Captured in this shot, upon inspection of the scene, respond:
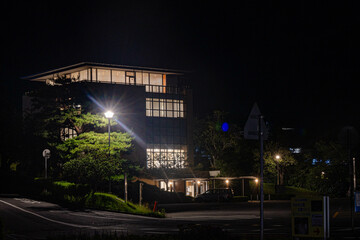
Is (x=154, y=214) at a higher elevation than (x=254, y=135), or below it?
below

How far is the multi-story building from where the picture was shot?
2552 inches

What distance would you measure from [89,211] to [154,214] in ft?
16.7

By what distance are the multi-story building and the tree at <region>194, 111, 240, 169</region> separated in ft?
5.09

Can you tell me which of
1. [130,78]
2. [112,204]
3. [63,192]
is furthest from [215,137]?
[112,204]

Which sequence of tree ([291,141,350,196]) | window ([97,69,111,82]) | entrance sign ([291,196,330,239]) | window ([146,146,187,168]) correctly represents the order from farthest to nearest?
1. window ([97,69,111,82])
2. window ([146,146,187,168])
3. tree ([291,141,350,196])
4. entrance sign ([291,196,330,239])

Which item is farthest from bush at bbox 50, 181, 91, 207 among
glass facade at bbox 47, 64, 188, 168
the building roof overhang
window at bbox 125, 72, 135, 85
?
window at bbox 125, 72, 135, 85

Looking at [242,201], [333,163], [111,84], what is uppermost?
[111,84]

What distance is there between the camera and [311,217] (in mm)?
12625

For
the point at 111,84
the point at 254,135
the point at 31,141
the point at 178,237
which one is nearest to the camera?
the point at 254,135

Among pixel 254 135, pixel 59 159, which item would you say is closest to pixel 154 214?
pixel 254 135

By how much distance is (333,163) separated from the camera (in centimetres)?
5728

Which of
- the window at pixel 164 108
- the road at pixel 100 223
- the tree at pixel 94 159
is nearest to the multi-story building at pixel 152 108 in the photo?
the window at pixel 164 108

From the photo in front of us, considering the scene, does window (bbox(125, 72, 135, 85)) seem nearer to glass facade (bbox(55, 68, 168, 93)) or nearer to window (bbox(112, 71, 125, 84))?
glass facade (bbox(55, 68, 168, 93))

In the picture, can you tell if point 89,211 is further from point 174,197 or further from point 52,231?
point 174,197
